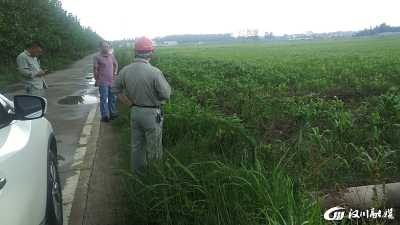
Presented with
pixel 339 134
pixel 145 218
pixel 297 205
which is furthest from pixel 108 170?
pixel 339 134

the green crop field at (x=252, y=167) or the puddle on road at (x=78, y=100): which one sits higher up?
the green crop field at (x=252, y=167)

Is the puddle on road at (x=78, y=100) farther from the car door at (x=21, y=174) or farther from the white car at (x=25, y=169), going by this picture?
the car door at (x=21, y=174)

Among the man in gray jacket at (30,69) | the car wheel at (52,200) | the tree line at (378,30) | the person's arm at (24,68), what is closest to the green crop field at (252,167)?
the car wheel at (52,200)

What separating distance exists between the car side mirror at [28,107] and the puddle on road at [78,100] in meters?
7.95

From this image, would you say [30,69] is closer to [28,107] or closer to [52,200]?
[28,107]

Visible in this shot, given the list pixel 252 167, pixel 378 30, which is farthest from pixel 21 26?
pixel 378 30

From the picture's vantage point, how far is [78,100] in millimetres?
11055

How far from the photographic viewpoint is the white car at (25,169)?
1900 mm

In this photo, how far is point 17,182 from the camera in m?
2.03

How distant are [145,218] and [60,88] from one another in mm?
12670

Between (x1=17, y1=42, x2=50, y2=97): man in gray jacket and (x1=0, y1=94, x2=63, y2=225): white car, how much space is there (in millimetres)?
3321

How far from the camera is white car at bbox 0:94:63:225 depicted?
1.90 metres

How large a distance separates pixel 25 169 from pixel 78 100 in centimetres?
934

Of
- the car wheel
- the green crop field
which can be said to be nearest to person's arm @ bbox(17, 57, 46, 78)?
the green crop field
